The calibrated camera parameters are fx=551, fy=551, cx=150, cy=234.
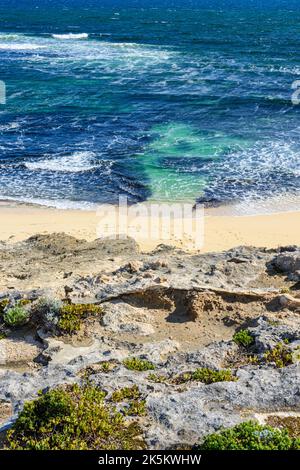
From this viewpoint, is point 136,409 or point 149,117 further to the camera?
point 149,117

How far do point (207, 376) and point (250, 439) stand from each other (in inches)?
68.8

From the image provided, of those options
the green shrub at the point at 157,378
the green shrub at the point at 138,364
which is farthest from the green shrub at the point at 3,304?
the green shrub at the point at 157,378

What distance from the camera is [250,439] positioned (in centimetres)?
718

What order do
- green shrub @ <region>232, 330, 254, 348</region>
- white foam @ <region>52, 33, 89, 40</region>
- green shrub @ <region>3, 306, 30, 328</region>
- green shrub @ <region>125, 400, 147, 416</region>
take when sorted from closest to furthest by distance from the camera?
1. green shrub @ <region>125, 400, 147, 416</region>
2. green shrub @ <region>232, 330, 254, 348</region>
3. green shrub @ <region>3, 306, 30, 328</region>
4. white foam @ <region>52, 33, 89, 40</region>

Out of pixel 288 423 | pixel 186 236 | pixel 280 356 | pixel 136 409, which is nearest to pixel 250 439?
pixel 288 423

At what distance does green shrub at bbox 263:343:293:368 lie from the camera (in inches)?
359

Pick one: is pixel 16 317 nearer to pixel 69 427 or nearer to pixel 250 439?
pixel 69 427

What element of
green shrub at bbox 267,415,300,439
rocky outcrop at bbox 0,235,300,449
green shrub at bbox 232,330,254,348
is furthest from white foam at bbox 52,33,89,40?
green shrub at bbox 267,415,300,439

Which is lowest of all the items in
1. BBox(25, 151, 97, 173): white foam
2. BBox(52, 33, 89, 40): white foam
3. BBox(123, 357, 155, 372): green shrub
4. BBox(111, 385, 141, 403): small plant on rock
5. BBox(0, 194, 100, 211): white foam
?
BBox(111, 385, 141, 403): small plant on rock

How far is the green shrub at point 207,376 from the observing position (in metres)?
8.74

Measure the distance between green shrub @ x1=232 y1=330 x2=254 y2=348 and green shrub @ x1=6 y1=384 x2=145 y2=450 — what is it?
2.95 m

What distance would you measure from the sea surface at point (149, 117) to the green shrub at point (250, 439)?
17.1 metres

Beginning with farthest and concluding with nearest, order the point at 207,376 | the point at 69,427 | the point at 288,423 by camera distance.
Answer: the point at 207,376 → the point at 288,423 → the point at 69,427

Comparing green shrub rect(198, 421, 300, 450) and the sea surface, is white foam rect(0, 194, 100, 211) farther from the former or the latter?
green shrub rect(198, 421, 300, 450)
